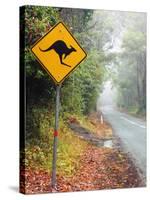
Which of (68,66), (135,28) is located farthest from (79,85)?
(135,28)

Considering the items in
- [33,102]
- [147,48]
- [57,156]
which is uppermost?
[147,48]

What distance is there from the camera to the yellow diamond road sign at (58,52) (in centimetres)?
1216

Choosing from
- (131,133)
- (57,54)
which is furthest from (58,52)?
(131,133)

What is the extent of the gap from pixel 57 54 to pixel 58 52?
1.2 inches

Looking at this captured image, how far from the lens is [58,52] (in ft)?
40.2

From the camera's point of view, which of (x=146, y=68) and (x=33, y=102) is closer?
(x=33, y=102)

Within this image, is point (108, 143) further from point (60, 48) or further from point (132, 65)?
point (60, 48)

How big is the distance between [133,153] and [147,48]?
1.55m

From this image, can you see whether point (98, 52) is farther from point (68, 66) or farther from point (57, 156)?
point (57, 156)

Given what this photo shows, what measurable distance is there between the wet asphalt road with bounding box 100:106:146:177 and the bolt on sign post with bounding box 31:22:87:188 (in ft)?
3.28

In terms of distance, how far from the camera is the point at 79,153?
12.6m

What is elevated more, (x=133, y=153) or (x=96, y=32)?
(x=96, y=32)

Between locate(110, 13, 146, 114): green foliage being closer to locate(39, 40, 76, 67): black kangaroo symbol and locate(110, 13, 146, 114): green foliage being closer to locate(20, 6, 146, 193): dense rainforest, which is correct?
locate(20, 6, 146, 193): dense rainforest

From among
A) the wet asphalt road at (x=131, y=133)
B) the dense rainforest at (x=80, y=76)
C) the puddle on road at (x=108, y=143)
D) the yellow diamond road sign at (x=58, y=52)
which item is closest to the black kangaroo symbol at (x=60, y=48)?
the yellow diamond road sign at (x=58, y=52)
